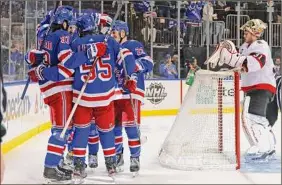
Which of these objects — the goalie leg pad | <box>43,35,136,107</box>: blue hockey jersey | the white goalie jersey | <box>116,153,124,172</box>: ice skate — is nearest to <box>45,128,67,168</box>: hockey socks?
<box>43,35,136,107</box>: blue hockey jersey

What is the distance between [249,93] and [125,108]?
1.10 metres

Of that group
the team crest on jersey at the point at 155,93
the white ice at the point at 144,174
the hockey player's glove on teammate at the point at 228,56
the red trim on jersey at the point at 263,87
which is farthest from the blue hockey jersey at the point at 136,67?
the team crest on jersey at the point at 155,93

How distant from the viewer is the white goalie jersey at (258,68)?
3.79 m

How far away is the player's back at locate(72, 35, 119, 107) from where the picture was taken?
9.95ft

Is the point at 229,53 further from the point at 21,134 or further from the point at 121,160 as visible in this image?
the point at 21,134

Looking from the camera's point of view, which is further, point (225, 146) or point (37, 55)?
point (225, 146)

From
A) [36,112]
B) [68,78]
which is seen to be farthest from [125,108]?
[36,112]

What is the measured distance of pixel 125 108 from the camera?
3453mm

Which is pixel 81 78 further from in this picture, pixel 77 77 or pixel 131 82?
pixel 131 82

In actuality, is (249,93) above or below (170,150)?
above

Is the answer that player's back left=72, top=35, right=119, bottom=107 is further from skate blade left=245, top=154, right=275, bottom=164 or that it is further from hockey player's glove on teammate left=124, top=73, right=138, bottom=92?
skate blade left=245, top=154, right=275, bottom=164

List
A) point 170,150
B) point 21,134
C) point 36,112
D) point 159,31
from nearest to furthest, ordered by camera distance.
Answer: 1. point 170,150
2. point 21,134
3. point 36,112
4. point 159,31

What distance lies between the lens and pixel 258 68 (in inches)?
150

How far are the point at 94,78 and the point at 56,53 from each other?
0.85 feet
